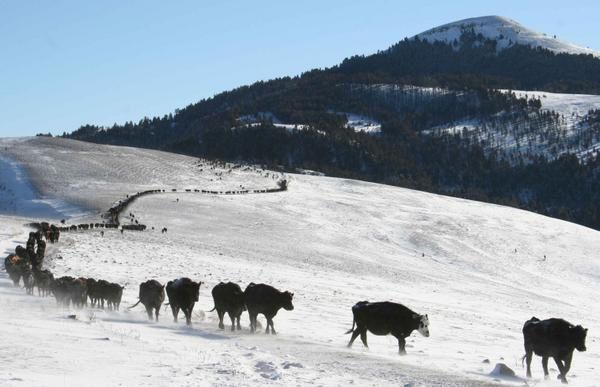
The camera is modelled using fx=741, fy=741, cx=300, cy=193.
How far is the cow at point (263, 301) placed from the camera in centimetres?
2086

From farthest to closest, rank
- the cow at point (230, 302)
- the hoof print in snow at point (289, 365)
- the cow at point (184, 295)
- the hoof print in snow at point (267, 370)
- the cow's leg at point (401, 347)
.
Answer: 1. the cow at point (184, 295)
2. the cow at point (230, 302)
3. the cow's leg at point (401, 347)
4. the hoof print in snow at point (289, 365)
5. the hoof print in snow at point (267, 370)

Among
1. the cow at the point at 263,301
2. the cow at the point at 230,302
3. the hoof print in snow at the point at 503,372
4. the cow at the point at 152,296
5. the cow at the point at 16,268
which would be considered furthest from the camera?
the cow at the point at 16,268

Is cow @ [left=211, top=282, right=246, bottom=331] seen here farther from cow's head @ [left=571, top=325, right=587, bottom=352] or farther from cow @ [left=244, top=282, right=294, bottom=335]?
cow's head @ [left=571, top=325, right=587, bottom=352]

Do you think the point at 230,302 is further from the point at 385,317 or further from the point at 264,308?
the point at 385,317

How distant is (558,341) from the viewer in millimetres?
17641

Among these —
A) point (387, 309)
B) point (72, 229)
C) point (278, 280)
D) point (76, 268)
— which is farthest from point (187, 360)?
point (72, 229)

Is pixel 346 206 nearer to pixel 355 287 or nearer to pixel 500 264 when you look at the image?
pixel 500 264

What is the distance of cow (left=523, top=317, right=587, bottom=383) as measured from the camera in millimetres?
17531

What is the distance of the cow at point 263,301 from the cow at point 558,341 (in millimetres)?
6881

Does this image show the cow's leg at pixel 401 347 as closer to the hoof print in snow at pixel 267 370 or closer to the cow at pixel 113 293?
the hoof print in snow at pixel 267 370

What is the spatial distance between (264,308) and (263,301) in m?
0.20

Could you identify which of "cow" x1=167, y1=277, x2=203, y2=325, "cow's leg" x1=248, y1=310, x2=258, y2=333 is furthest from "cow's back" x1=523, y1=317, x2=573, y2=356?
"cow" x1=167, y1=277, x2=203, y2=325

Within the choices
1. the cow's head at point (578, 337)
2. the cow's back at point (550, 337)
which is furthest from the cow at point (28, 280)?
the cow's head at point (578, 337)

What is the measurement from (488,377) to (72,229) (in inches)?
1528
